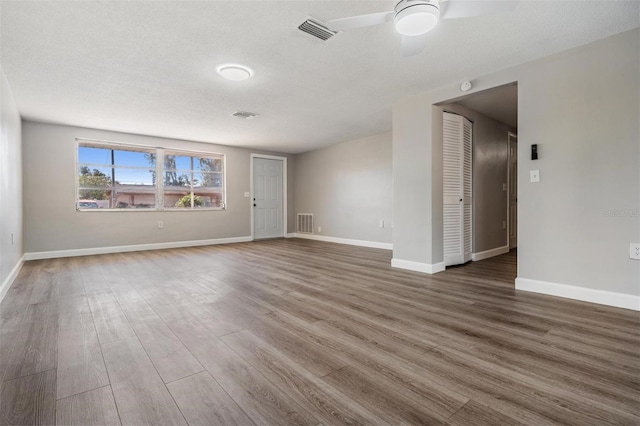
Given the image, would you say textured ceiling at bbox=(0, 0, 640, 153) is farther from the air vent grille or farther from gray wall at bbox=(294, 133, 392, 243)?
gray wall at bbox=(294, 133, 392, 243)

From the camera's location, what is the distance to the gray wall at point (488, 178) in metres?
4.66

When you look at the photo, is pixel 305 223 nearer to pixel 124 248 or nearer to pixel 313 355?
pixel 124 248

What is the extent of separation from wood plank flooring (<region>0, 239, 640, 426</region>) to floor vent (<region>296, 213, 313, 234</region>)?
15.3 feet

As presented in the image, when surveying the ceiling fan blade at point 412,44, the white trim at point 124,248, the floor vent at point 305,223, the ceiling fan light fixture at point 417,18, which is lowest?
the white trim at point 124,248

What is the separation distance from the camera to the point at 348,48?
8.89 ft

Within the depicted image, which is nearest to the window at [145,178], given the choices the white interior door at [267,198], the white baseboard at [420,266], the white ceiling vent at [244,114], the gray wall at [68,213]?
the gray wall at [68,213]

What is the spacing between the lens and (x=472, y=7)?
6.12 feet

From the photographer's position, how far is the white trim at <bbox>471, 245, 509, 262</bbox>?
4.65m

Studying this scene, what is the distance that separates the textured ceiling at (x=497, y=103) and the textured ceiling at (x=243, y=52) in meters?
0.72

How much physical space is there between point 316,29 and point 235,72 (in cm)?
108

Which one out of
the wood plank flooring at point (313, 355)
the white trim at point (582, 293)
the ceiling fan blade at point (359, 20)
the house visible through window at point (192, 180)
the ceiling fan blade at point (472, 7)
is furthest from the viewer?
the house visible through window at point (192, 180)

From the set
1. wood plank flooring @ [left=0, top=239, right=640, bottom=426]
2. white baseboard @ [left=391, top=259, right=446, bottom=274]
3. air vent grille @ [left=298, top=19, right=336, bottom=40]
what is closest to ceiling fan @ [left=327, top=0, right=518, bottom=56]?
air vent grille @ [left=298, top=19, right=336, bottom=40]

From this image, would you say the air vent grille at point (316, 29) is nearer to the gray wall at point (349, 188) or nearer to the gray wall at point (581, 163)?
the gray wall at point (581, 163)

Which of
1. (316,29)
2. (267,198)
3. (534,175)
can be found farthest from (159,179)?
(534,175)
